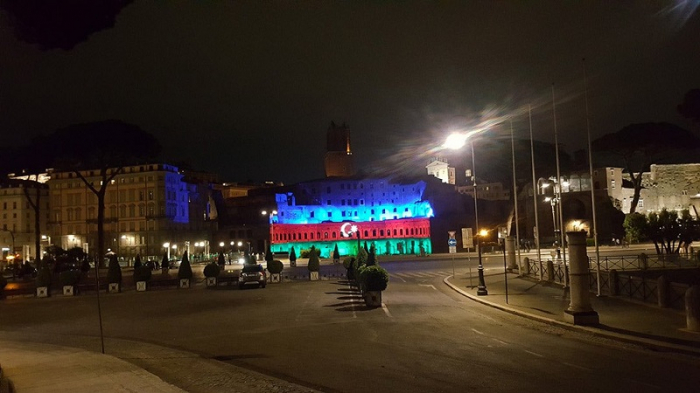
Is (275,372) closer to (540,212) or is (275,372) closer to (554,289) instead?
(554,289)

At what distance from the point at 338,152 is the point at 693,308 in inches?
4716

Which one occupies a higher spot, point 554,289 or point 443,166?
point 443,166

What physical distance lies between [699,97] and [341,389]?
2785 centimetres

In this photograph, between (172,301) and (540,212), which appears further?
(540,212)

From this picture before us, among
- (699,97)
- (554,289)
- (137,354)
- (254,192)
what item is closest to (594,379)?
(137,354)

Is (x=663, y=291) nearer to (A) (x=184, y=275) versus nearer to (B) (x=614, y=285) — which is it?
(B) (x=614, y=285)

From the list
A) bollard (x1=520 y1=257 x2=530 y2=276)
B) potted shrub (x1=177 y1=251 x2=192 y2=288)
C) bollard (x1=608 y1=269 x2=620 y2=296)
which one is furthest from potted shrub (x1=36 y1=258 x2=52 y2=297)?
bollard (x1=608 y1=269 x2=620 y2=296)

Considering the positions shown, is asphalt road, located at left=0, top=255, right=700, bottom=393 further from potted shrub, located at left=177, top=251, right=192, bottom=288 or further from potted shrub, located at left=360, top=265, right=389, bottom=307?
potted shrub, located at left=177, top=251, right=192, bottom=288

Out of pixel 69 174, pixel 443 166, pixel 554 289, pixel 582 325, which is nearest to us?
pixel 582 325

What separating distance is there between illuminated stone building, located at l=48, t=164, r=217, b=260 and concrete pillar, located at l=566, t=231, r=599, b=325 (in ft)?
265

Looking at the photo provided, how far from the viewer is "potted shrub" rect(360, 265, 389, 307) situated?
21.4 metres

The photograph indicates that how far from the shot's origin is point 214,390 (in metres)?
9.66

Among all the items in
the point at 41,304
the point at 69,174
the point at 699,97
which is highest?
the point at 69,174

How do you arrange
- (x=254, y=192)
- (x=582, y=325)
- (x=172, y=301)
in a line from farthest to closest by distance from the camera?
(x=254, y=192) → (x=172, y=301) → (x=582, y=325)
